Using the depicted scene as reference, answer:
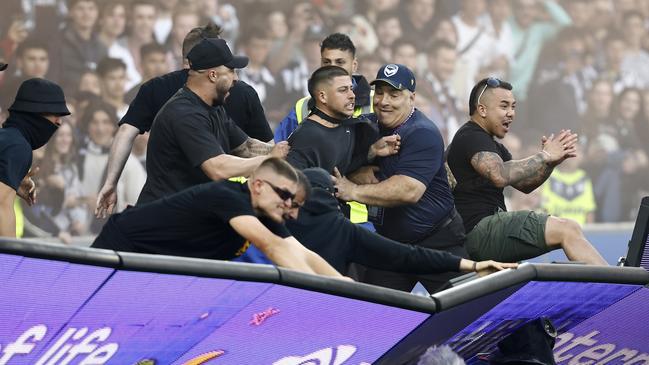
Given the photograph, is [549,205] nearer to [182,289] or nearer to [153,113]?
[153,113]

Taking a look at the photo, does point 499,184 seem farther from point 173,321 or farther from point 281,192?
point 173,321

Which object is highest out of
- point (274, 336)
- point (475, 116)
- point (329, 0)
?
point (329, 0)

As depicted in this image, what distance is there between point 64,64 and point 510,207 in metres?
5.46

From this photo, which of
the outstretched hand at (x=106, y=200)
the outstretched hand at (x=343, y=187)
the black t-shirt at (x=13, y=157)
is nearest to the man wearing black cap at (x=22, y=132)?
the black t-shirt at (x=13, y=157)

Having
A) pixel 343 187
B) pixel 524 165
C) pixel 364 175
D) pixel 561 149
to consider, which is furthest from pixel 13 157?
pixel 561 149

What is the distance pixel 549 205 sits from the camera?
16391 mm

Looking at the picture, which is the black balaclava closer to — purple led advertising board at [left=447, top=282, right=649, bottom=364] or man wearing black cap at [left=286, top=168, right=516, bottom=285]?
man wearing black cap at [left=286, top=168, right=516, bottom=285]

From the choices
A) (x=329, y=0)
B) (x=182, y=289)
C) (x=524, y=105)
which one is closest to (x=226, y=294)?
(x=182, y=289)

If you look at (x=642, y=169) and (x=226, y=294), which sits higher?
(x=226, y=294)

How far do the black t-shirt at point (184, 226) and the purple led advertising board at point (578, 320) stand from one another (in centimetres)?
106

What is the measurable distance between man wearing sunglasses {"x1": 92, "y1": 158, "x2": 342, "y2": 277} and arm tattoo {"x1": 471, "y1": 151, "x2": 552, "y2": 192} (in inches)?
81.5

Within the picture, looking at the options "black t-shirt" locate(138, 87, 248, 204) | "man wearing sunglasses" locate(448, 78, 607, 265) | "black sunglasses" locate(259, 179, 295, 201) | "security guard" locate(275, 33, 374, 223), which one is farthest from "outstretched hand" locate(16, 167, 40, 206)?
"man wearing sunglasses" locate(448, 78, 607, 265)

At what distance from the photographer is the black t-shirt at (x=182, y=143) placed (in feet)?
23.7

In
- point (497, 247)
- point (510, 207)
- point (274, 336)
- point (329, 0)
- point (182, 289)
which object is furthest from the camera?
point (510, 207)
